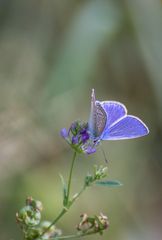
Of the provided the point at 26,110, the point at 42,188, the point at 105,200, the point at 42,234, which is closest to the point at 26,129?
the point at 26,110

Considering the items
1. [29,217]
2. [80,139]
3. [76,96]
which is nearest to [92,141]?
[80,139]

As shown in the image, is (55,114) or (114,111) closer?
(114,111)

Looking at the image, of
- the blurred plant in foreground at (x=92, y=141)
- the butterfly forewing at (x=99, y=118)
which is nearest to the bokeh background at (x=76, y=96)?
the blurred plant in foreground at (x=92, y=141)

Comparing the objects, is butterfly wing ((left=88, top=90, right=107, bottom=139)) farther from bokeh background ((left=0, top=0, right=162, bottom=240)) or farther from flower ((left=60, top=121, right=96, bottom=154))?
bokeh background ((left=0, top=0, right=162, bottom=240))

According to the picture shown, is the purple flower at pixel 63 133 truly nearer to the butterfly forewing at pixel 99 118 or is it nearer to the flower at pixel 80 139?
the flower at pixel 80 139

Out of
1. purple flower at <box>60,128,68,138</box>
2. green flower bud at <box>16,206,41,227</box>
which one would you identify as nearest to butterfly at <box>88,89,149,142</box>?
purple flower at <box>60,128,68,138</box>

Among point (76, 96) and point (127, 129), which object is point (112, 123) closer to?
point (127, 129)

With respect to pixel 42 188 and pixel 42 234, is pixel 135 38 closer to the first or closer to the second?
pixel 42 188
